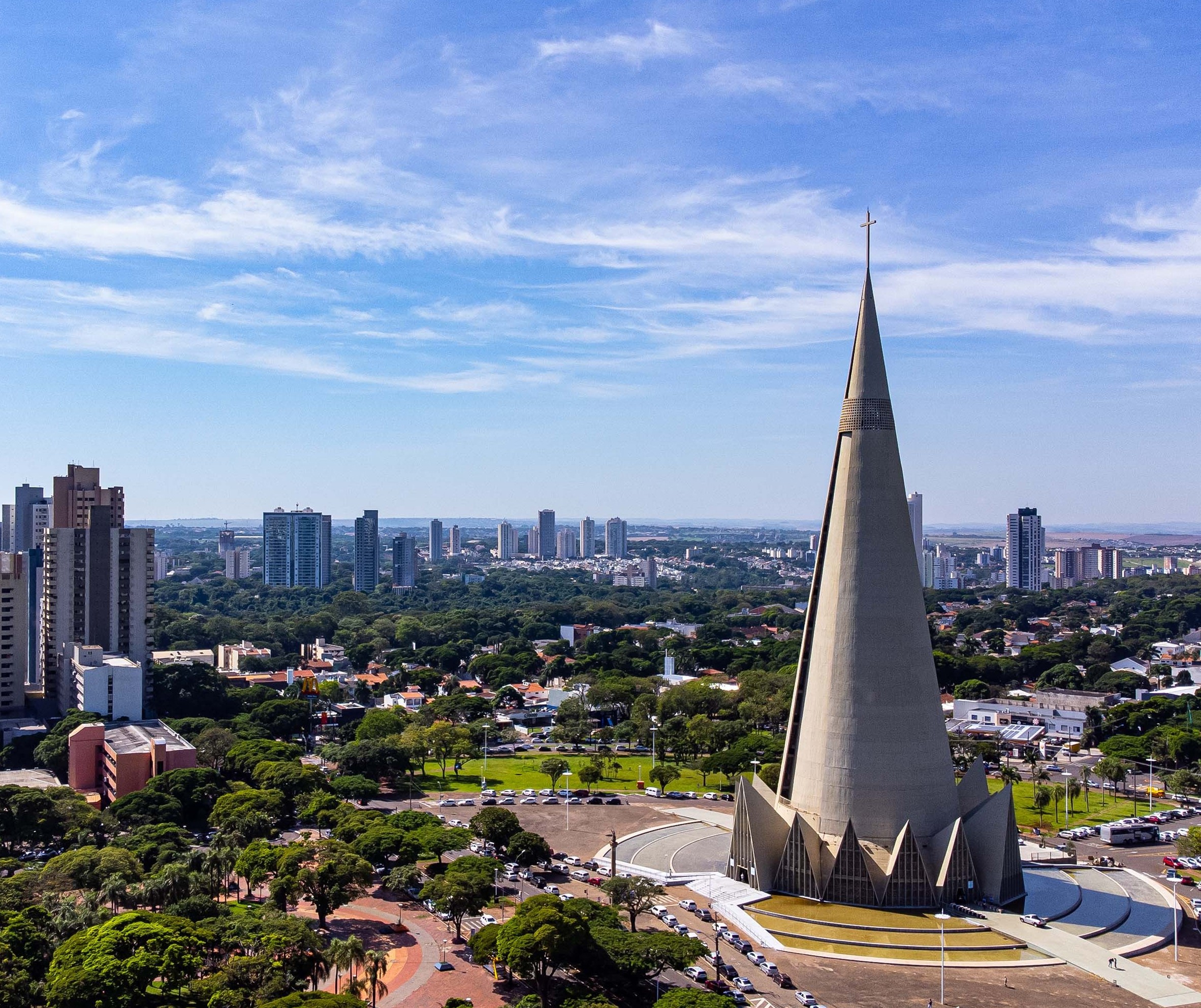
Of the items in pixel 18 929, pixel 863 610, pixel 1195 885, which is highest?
pixel 863 610

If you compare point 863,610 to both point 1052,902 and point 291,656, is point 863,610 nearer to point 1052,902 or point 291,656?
point 1052,902

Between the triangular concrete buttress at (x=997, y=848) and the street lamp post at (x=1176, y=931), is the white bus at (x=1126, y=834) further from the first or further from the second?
the triangular concrete buttress at (x=997, y=848)

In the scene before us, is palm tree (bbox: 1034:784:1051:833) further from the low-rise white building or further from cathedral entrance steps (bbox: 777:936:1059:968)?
the low-rise white building

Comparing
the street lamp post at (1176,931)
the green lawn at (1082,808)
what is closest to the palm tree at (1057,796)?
the green lawn at (1082,808)

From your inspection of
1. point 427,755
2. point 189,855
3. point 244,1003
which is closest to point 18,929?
point 244,1003

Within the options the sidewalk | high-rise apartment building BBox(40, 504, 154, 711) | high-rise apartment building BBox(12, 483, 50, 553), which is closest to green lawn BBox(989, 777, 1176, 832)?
the sidewalk

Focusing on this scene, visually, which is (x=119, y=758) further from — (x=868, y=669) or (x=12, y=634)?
(x=868, y=669)

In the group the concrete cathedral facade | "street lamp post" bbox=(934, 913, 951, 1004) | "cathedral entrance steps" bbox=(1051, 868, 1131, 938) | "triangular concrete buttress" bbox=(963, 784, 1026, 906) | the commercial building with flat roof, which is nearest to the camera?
"street lamp post" bbox=(934, 913, 951, 1004)
